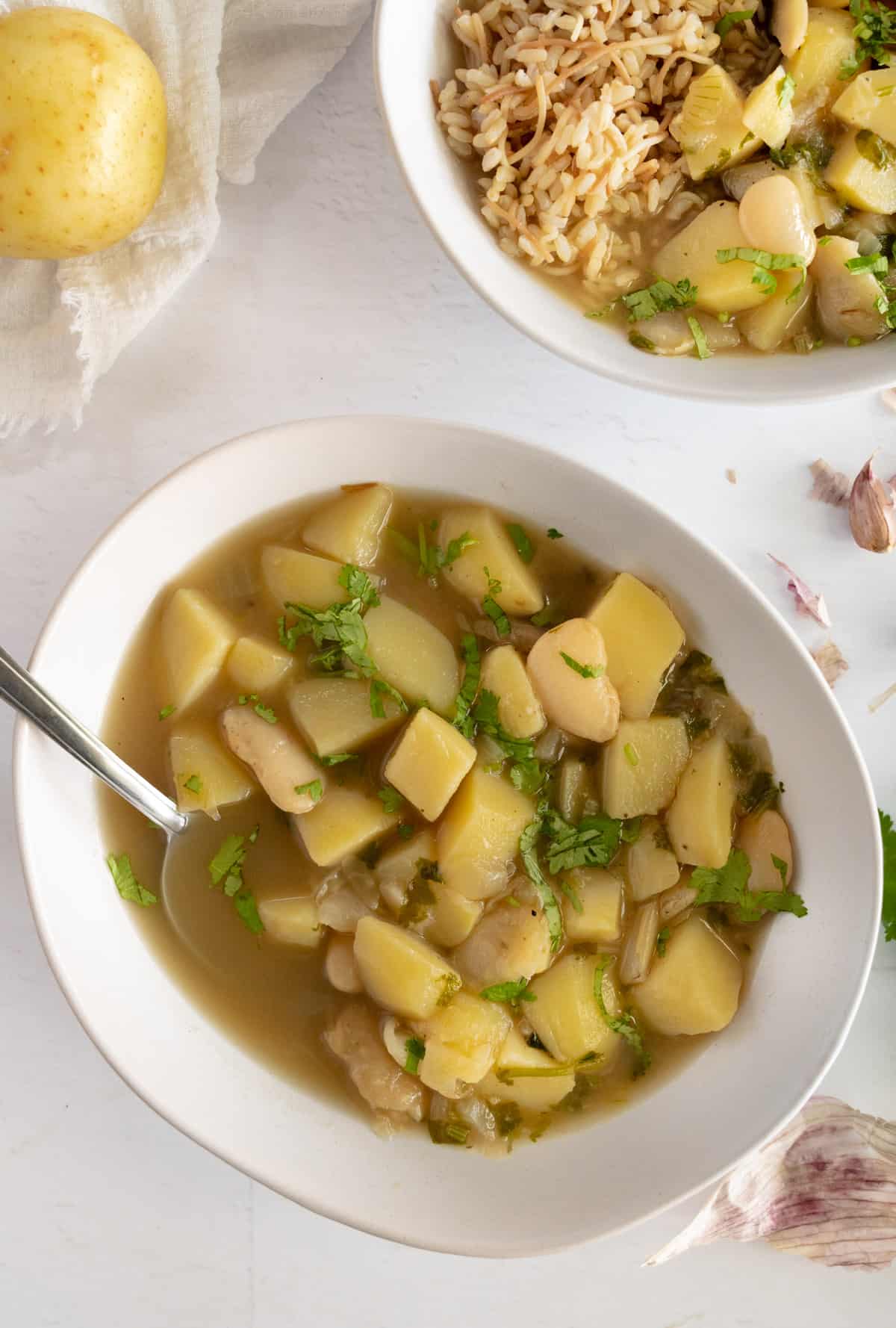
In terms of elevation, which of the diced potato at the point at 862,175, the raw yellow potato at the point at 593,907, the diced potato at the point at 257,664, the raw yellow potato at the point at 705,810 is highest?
the diced potato at the point at 862,175

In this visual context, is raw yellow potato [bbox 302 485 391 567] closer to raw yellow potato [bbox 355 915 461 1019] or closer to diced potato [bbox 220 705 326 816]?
diced potato [bbox 220 705 326 816]

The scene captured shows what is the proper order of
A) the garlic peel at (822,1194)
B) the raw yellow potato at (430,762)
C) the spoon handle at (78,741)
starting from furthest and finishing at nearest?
the garlic peel at (822,1194)
the raw yellow potato at (430,762)
the spoon handle at (78,741)

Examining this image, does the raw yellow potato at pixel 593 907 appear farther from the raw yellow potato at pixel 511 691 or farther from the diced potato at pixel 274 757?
the diced potato at pixel 274 757

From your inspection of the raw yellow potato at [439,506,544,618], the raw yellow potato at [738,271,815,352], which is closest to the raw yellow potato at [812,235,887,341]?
the raw yellow potato at [738,271,815,352]

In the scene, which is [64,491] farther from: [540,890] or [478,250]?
[540,890]

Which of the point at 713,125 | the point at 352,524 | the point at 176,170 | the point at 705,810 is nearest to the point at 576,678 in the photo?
the point at 705,810

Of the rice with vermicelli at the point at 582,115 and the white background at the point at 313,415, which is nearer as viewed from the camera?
the rice with vermicelli at the point at 582,115

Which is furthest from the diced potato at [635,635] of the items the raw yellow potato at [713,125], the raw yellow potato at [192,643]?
the raw yellow potato at [713,125]
